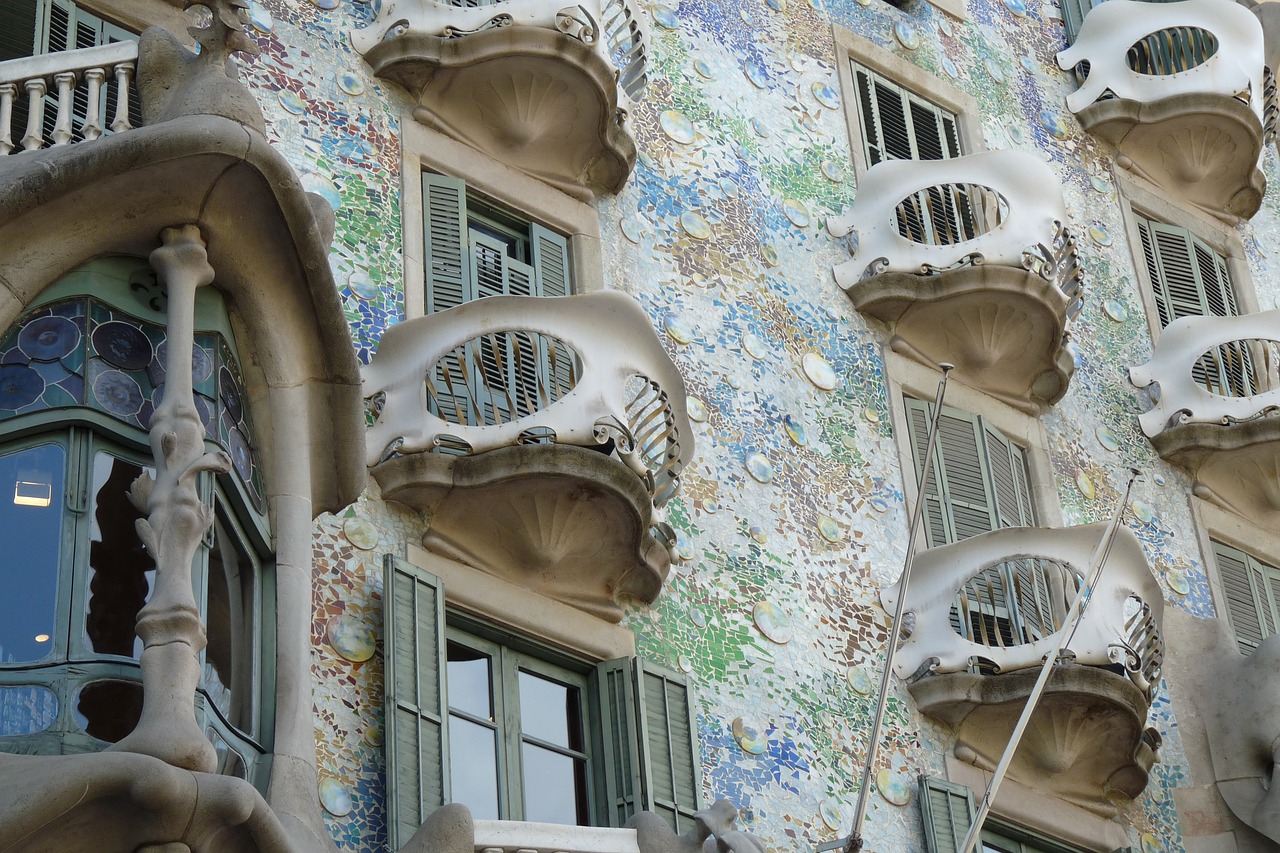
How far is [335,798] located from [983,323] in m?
6.58

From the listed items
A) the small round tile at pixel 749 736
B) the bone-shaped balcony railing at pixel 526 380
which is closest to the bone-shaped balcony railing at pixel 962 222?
the bone-shaped balcony railing at pixel 526 380

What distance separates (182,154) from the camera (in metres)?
10.9

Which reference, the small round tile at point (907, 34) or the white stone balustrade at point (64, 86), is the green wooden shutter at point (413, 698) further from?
the small round tile at point (907, 34)

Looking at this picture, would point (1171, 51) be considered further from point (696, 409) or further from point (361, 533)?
point (361, 533)

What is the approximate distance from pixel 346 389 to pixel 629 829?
252 centimetres

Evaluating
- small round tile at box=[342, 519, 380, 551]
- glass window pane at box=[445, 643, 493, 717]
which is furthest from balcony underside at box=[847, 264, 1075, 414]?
small round tile at box=[342, 519, 380, 551]

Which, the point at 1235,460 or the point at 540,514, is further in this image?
the point at 1235,460

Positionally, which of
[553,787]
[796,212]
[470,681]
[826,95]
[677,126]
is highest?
[826,95]

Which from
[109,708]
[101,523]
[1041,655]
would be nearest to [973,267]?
[1041,655]

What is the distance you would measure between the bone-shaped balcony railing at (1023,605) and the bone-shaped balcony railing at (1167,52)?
562 centimetres

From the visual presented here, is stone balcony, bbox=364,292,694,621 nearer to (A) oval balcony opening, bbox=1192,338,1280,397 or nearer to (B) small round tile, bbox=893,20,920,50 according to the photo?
(B) small round tile, bbox=893,20,920,50

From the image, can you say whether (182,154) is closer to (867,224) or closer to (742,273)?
(742,273)

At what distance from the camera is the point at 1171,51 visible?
20.1 meters

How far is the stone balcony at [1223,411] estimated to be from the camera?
59.1ft
